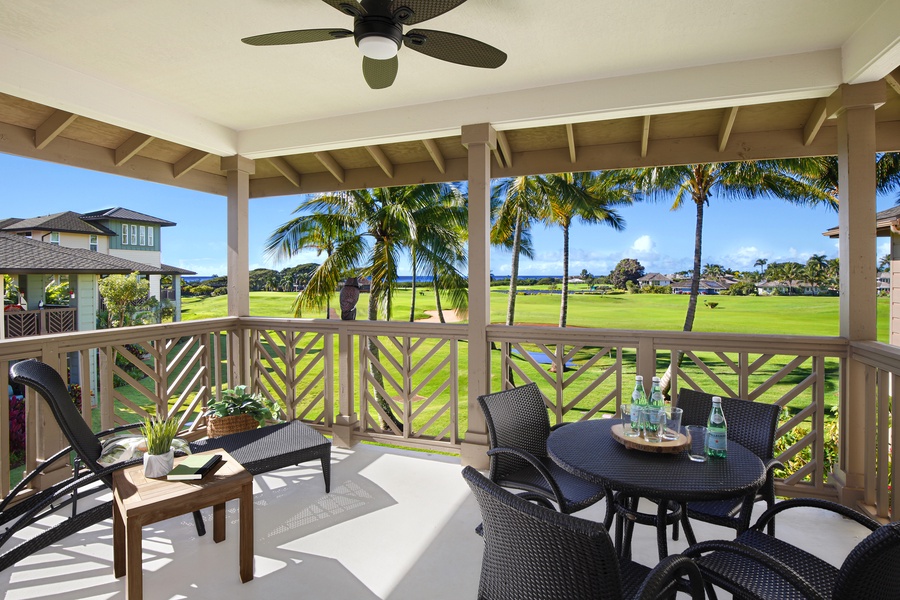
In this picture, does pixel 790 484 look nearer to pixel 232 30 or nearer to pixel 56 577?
pixel 56 577

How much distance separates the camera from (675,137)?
4246 mm

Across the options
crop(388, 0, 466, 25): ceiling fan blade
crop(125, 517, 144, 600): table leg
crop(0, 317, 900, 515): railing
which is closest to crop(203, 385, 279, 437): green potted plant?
crop(0, 317, 900, 515): railing

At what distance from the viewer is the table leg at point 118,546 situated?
93.7 inches

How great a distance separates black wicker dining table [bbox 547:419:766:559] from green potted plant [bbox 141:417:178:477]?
185cm

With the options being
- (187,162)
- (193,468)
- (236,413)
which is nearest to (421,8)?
(193,468)

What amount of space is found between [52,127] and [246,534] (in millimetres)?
3516

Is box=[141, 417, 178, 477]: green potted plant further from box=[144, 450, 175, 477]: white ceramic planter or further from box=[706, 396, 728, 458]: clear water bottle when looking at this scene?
box=[706, 396, 728, 458]: clear water bottle

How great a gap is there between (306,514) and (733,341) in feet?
10.2

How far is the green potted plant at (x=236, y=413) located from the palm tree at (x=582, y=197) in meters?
7.77

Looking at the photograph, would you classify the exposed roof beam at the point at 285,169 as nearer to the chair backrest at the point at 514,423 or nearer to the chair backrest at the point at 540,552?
the chair backrest at the point at 514,423

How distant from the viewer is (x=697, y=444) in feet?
7.10

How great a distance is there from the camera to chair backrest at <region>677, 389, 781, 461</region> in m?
2.39

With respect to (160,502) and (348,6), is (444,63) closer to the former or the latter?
(348,6)

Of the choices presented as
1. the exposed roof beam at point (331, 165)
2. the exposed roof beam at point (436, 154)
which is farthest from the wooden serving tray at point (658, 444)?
the exposed roof beam at point (331, 165)
